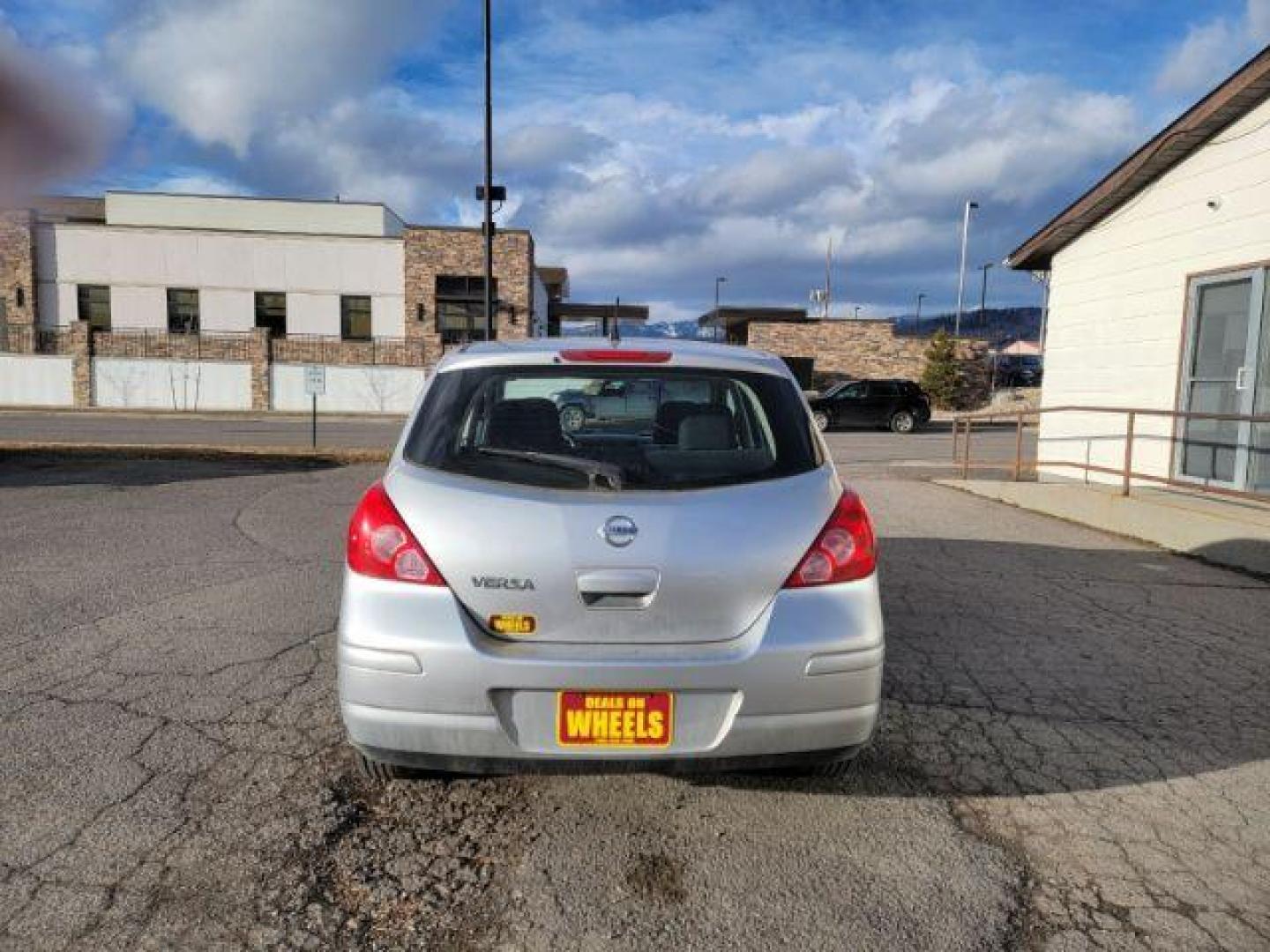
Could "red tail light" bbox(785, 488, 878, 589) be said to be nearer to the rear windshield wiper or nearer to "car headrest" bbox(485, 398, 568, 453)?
the rear windshield wiper

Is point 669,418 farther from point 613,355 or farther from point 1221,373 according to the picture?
point 1221,373

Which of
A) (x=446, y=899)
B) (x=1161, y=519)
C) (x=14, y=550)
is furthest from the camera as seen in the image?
(x=1161, y=519)

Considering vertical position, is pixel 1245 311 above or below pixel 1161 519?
above

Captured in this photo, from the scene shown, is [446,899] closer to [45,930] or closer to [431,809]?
[431,809]

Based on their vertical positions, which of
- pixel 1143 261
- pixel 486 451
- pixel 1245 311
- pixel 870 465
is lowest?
pixel 870 465

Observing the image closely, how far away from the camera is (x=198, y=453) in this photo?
47.3ft

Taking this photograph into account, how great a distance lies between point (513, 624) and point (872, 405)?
26.0 m

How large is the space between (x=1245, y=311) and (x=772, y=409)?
27.7ft

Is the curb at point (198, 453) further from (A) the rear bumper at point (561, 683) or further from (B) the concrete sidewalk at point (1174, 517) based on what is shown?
(A) the rear bumper at point (561, 683)

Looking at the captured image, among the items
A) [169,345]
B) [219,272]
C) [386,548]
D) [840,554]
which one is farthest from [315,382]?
[219,272]

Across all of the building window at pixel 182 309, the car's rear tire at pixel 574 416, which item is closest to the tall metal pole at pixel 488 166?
the car's rear tire at pixel 574 416

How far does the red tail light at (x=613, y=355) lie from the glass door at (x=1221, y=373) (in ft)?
27.3

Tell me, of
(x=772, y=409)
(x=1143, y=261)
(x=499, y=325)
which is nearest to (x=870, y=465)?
(x=1143, y=261)

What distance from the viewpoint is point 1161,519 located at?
8062 mm
